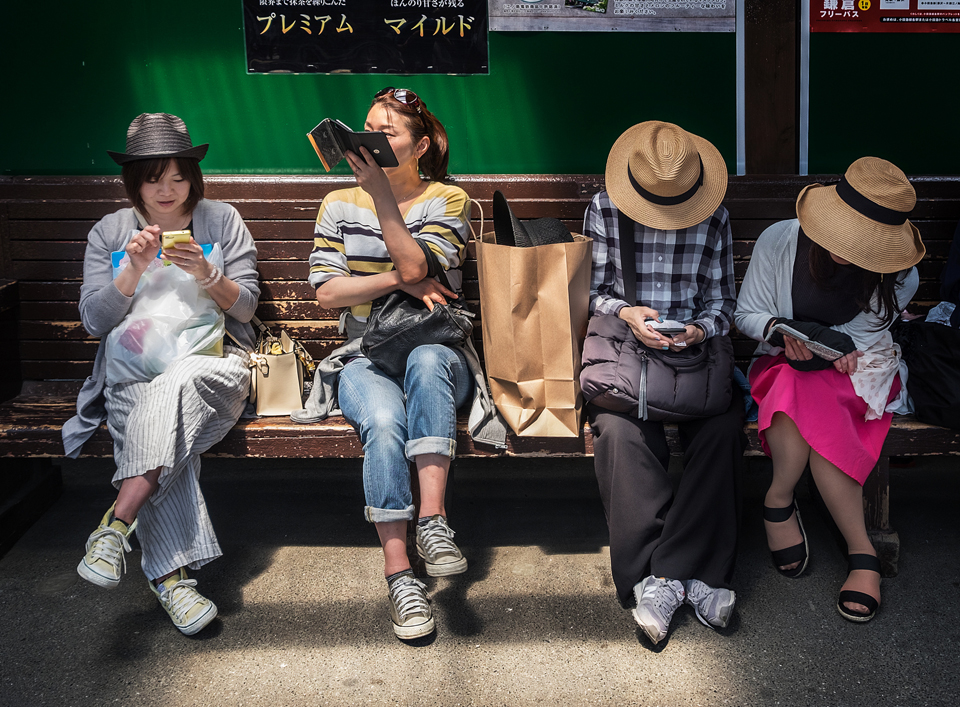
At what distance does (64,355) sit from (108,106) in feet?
3.87

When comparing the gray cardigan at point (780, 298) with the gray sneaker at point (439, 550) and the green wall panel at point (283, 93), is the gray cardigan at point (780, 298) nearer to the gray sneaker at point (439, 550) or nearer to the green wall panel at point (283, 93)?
the green wall panel at point (283, 93)

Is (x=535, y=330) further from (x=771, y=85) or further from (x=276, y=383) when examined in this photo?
(x=771, y=85)

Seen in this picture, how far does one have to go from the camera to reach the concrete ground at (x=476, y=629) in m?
2.51

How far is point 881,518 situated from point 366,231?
2.21 meters

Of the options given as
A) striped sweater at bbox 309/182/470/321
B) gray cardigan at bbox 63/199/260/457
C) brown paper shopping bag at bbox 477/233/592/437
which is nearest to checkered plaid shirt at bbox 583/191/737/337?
brown paper shopping bag at bbox 477/233/592/437

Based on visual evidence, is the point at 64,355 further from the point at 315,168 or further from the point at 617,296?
the point at 617,296

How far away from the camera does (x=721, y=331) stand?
3066mm

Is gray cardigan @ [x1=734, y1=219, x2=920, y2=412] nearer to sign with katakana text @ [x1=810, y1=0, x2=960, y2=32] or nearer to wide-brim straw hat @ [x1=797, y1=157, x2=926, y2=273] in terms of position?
wide-brim straw hat @ [x1=797, y1=157, x2=926, y2=273]

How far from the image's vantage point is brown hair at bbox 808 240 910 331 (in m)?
2.96

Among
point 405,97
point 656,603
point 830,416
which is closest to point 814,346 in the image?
point 830,416

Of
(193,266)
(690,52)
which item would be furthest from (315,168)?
(690,52)

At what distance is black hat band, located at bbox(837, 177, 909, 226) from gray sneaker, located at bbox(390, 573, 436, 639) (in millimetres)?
1975

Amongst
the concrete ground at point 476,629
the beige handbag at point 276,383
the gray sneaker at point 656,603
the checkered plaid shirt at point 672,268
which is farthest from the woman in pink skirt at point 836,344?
the beige handbag at point 276,383

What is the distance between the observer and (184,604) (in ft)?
9.11
